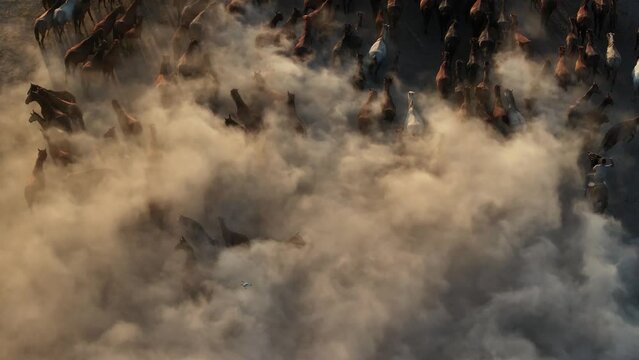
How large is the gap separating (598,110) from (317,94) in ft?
13.4

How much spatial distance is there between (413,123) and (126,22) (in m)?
5.11

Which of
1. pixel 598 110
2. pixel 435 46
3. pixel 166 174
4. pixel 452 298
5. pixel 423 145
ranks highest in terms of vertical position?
pixel 598 110

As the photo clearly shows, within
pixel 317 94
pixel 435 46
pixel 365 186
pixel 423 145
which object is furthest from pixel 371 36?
pixel 365 186

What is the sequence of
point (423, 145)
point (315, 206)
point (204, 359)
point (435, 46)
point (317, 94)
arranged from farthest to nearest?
point (435, 46), point (317, 94), point (423, 145), point (315, 206), point (204, 359)

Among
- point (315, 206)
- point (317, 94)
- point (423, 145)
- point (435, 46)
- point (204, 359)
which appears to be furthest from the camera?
point (435, 46)

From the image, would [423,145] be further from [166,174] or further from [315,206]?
[166,174]

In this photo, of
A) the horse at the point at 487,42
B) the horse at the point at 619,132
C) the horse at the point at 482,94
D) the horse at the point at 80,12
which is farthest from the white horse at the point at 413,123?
the horse at the point at 80,12

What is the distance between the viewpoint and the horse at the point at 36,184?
8195 mm

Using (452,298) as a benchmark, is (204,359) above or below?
below

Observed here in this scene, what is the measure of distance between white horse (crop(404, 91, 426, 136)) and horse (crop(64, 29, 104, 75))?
5.12 m

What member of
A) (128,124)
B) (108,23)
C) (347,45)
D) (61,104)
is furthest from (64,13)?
(347,45)

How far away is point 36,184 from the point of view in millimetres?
8234

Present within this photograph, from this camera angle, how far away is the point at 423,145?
30.0 feet

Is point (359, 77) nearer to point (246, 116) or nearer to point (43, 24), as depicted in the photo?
point (246, 116)
